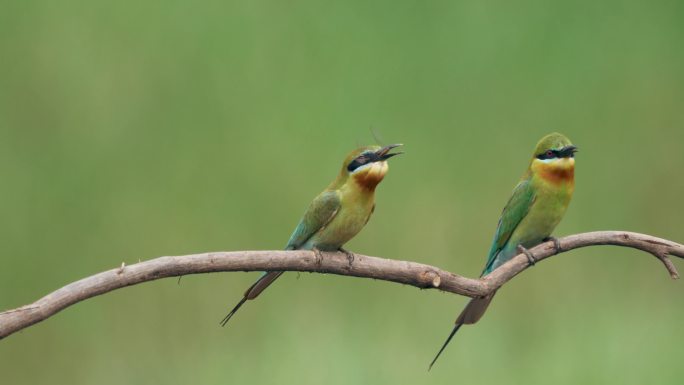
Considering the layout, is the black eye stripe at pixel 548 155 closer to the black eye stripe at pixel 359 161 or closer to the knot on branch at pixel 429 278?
the black eye stripe at pixel 359 161

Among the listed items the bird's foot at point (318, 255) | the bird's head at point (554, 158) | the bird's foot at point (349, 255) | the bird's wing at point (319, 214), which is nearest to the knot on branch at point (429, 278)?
the bird's foot at point (349, 255)

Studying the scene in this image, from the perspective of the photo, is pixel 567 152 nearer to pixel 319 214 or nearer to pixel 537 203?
pixel 537 203

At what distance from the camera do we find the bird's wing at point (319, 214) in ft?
10.9

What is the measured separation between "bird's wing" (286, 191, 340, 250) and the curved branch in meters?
0.17

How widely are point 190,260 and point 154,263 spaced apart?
104 mm

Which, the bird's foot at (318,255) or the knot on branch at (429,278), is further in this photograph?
the bird's foot at (318,255)

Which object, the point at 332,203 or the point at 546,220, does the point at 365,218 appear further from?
the point at 546,220

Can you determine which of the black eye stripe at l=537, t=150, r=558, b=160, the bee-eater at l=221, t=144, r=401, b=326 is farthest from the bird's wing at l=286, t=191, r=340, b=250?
the black eye stripe at l=537, t=150, r=558, b=160

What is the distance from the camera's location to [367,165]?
312 centimetres

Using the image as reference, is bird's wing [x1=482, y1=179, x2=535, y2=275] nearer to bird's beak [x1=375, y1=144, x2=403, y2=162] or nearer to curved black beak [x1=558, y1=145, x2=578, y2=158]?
curved black beak [x1=558, y1=145, x2=578, y2=158]

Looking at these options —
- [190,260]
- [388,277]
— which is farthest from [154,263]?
[388,277]

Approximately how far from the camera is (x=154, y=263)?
2.40m

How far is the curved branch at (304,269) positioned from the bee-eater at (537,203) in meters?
0.25

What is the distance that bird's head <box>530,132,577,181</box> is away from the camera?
10.6 ft
